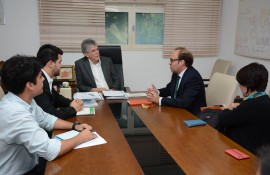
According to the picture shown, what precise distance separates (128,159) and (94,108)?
3.07 feet

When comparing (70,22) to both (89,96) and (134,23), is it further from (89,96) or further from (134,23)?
(89,96)

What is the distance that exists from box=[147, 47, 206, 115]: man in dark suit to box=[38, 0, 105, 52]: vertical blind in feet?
6.32

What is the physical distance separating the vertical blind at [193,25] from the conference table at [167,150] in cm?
257

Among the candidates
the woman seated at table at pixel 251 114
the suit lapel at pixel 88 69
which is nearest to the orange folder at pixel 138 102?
the woman seated at table at pixel 251 114

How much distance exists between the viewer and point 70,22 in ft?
13.0

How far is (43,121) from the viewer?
1752 mm

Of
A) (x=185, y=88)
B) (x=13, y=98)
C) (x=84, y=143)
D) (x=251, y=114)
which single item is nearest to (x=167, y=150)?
(x=84, y=143)

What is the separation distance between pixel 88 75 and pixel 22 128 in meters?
2.02

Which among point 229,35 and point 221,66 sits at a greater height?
point 229,35

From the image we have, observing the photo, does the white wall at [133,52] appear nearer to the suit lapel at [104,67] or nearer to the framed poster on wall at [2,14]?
the framed poster on wall at [2,14]

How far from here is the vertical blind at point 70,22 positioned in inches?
153

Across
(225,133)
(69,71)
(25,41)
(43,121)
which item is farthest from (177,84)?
(25,41)

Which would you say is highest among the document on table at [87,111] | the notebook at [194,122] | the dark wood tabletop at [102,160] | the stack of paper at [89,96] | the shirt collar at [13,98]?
the shirt collar at [13,98]

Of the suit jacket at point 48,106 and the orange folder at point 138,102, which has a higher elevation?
the suit jacket at point 48,106
